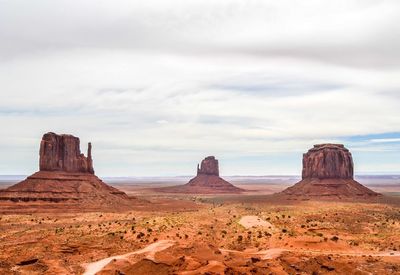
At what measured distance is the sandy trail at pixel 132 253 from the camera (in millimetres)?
45203

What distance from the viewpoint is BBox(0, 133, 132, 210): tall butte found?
106 metres

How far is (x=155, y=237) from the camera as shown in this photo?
6006 cm

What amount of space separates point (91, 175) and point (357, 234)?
8132 centimetres

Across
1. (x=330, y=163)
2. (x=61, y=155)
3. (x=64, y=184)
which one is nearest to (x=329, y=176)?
(x=330, y=163)

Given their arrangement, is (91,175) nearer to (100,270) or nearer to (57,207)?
(57,207)

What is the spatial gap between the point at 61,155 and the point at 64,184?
31.3 feet

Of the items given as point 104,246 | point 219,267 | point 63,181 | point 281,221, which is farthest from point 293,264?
point 63,181

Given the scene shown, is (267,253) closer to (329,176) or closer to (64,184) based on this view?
(64,184)

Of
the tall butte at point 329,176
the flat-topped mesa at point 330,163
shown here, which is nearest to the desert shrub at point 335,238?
the tall butte at point 329,176

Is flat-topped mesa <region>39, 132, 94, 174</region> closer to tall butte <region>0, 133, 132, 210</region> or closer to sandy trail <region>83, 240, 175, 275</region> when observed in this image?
tall butte <region>0, 133, 132, 210</region>

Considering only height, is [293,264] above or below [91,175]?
below

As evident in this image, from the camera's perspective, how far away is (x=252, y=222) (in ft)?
253

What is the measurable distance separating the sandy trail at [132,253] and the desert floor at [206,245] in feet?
0.47

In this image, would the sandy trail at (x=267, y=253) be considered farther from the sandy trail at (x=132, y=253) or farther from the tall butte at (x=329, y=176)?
the tall butte at (x=329, y=176)
